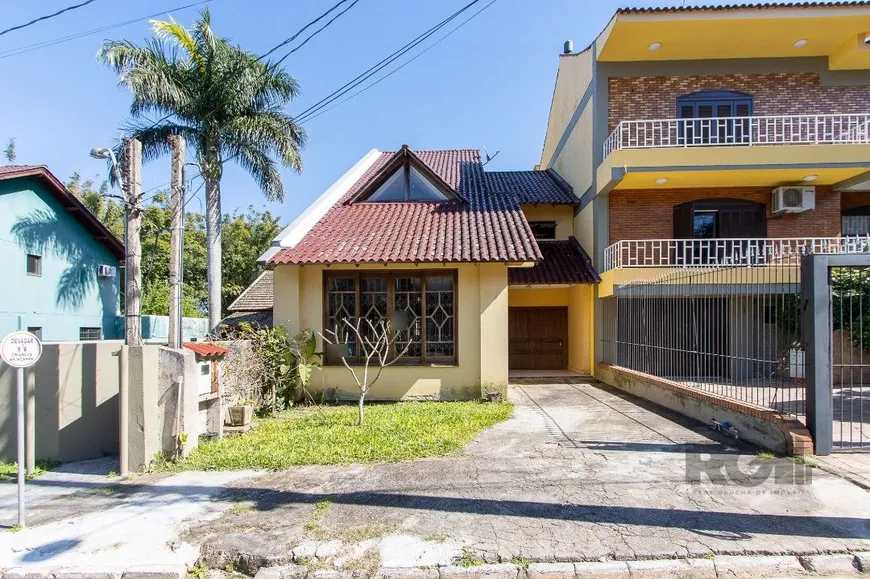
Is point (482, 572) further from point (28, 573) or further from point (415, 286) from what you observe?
point (415, 286)

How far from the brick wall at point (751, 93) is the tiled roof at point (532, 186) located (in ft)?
9.56

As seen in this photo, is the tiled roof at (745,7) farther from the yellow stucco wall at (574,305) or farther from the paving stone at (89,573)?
the paving stone at (89,573)

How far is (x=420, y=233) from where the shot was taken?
11.1m

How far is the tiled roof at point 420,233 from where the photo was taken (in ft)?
32.2

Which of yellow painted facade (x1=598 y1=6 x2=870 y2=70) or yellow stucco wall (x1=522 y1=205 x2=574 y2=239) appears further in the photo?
yellow stucco wall (x1=522 y1=205 x2=574 y2=239)

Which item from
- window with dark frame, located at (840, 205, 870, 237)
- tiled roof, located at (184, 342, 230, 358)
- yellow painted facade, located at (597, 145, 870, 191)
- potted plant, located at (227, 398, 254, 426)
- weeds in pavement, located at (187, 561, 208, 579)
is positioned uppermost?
yellow painted facade, located at (597, 145, 870, 191)

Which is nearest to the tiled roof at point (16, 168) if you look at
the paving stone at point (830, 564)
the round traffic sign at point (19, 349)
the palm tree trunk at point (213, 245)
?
the palm tree trunk at point (213, 245)

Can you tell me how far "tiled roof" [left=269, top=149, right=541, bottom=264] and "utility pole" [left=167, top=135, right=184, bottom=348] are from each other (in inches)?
106

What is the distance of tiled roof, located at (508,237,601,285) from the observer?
13.0m

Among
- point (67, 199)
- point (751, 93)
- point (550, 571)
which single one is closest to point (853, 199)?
point (751, 93)

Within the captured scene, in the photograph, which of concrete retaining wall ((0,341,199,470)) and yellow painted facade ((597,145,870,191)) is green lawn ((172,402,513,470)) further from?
yellow painted facade ((597,145,870,191))

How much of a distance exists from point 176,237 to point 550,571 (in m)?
6.93

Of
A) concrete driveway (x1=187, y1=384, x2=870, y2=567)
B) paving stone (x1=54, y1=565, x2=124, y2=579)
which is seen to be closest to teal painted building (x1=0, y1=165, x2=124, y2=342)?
paving stone (x1=54, y1=565, x2=124, y2=579)

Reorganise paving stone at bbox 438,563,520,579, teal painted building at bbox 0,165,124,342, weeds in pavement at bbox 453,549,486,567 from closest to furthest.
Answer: paving stone at bbox 438,563,520,579 → weeds in pavement at bbox 453,549,486,567 → teal painted building at bbox 0,165,124,342
